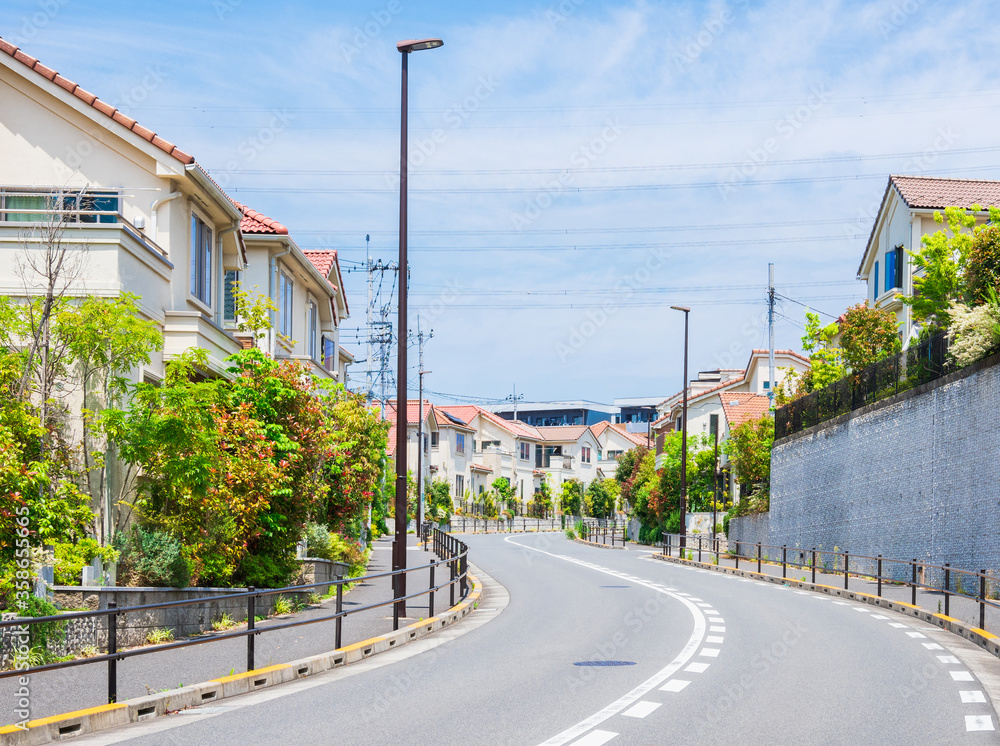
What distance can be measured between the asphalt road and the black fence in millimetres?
9114

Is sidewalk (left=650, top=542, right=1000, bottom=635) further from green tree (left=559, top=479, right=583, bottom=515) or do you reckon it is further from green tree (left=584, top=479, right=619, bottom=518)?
green tree (left=559, top=479, right=583, bottom=515)

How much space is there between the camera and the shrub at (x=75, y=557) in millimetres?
14484

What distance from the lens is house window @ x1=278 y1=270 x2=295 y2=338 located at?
31.5 metres

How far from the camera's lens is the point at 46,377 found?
15.2 metres

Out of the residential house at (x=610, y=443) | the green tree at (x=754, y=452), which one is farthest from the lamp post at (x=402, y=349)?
the residential house at (x=610, y=443)

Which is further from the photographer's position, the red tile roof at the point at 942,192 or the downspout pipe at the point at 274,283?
the red tile roof at the point at 942,192

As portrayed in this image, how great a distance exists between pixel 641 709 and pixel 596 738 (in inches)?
59.7

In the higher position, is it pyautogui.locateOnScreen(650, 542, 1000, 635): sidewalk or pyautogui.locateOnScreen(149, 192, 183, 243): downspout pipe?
pyautogui.locateOnScreen(149, 192, 183, 243): downspout pipe

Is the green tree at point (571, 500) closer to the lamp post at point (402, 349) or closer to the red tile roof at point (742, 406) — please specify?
the red tile roof at point (742, 406)

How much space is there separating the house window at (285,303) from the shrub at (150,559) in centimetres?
1484

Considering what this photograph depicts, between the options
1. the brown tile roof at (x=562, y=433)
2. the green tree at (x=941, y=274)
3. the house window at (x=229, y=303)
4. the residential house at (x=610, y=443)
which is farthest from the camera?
the residential house at (x=610, y=443)

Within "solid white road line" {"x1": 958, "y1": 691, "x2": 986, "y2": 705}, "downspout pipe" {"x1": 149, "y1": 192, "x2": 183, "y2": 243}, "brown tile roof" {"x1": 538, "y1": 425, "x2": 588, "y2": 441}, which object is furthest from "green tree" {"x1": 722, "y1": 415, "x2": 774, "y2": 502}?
"brown tile roof" {"x1": 538, "y1": 425, "x2": 588, "y2": 441}

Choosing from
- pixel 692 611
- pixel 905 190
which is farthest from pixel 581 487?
pixel 692 611

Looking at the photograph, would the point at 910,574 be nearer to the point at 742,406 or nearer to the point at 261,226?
the point at 261,226
